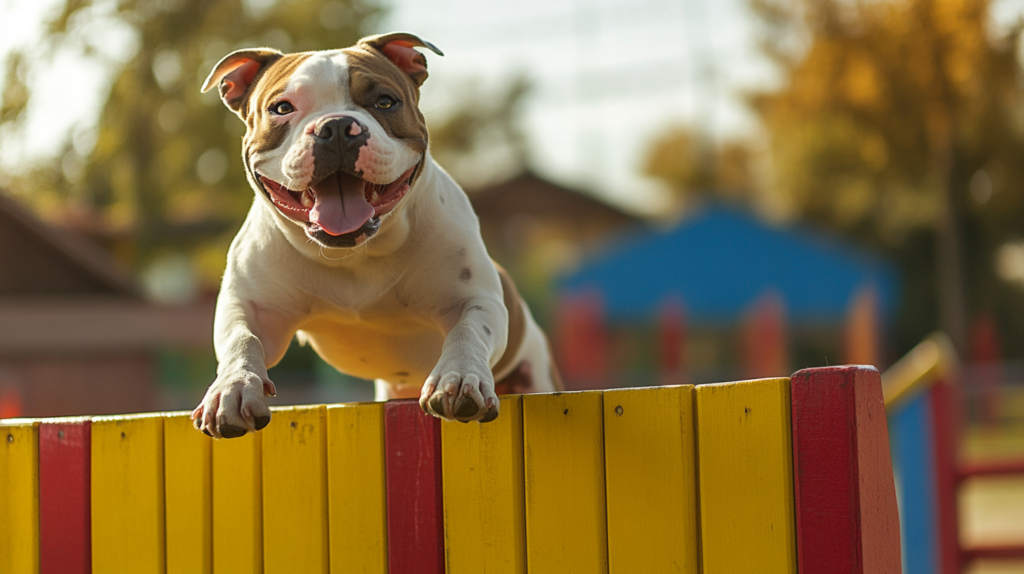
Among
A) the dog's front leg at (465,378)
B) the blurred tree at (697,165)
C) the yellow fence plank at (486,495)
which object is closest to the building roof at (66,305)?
the dog's front leg at (465,378)

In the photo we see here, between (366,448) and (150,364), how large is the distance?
9.38 meters

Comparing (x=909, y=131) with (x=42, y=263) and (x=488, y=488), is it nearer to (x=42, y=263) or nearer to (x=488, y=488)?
(x=42, y=263)

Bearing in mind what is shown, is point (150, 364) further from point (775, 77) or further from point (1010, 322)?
point (1010, 322)

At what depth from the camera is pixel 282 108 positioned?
9.60 ft

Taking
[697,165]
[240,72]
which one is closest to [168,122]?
[240,72]

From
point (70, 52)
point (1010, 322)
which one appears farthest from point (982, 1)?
point (1010, 322)

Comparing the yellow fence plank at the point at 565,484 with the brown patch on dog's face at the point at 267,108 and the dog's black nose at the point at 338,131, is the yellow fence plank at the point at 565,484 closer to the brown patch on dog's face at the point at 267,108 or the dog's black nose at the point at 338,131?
the dog's black nose at the point at 338,131

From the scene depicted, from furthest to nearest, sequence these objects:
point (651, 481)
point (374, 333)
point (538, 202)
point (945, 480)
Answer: point (538, 202) < point (945, 480) < point (374, 333) < point (651, 481)

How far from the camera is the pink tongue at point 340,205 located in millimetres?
2770

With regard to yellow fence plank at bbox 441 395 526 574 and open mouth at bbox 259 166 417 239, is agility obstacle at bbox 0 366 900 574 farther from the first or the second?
open mouth at bbox 259 166 417 239

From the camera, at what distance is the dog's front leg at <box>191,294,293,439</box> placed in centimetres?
251

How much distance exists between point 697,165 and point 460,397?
35.4 meters

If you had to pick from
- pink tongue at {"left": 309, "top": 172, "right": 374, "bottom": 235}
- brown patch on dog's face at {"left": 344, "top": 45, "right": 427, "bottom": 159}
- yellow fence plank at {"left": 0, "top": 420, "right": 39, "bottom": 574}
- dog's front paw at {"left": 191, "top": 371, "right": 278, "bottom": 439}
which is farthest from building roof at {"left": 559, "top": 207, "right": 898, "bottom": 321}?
dog's front paw at {"left": 191, "top": 371, "right": 278, "bottom": 439}

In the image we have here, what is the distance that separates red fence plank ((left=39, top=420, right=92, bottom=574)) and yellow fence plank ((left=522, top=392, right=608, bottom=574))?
1.35 meters
